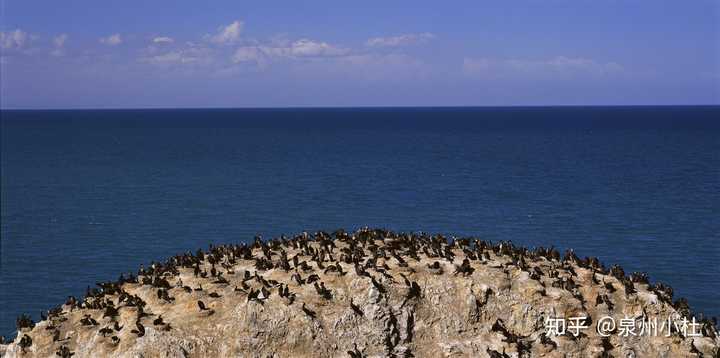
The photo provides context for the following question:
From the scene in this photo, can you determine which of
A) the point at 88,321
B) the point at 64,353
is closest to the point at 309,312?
the point at 88,321

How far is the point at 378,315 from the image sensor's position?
92.8 ft

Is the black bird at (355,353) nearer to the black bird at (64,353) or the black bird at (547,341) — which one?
the black bird at (547,341)

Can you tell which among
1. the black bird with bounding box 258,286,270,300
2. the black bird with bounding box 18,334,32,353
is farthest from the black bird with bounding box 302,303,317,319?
the black bird with bounding box 18,334,32,353

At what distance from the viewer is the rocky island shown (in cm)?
2748

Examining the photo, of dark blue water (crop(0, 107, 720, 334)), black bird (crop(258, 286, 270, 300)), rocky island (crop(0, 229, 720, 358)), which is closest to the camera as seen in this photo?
rocky island (crop(0, 229, 720, 358))

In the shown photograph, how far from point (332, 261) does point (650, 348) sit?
12.8m

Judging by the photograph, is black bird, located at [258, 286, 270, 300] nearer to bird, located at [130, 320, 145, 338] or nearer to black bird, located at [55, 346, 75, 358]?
bird, located at [130, 320, 145, 338]

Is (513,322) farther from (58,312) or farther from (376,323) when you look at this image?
(58,312)

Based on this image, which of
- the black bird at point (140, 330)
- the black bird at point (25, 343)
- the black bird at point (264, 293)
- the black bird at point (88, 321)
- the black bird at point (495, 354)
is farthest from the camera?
the black bird at point (88, 321)

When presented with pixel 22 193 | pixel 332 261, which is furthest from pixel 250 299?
pixel 22 193

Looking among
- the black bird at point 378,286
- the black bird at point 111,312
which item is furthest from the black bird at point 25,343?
the black bird at point 378,286

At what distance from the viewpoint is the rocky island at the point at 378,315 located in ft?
90.2

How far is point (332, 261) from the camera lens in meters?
30.5

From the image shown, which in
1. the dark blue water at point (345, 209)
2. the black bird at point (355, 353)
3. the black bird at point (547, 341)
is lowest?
the dark blue water at point (345, 209)
